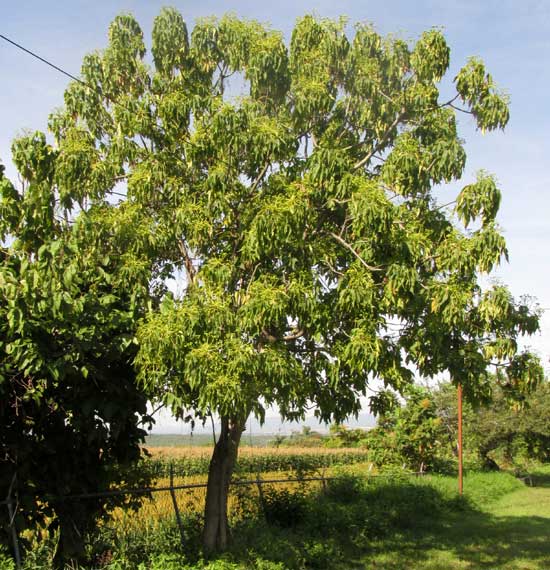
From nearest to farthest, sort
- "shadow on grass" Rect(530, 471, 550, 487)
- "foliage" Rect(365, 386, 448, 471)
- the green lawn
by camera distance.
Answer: the green lawn → "foliage" Rect(365, 386, 448, 471) → "shadow on grass" Rect(530, 471, 550, 487)

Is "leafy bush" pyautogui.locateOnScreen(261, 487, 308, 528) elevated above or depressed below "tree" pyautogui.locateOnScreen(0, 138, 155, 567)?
below

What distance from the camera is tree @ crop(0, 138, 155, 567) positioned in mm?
7363

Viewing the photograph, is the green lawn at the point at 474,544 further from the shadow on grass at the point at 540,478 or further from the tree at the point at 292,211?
the shadow on grass at the point at 540,478

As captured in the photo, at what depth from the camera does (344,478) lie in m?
18.3

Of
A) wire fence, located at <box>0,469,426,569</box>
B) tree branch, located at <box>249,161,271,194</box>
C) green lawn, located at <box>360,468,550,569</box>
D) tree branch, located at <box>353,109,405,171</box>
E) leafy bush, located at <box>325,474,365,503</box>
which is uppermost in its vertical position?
tree branch, located at <box>353,109,405,171</box>

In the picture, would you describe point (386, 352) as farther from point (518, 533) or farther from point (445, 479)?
point (445, 479)

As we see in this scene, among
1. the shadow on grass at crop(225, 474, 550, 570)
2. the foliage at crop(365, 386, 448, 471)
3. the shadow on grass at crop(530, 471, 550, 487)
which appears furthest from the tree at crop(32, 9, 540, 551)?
the shadow on grass at crop(530, 471, 550, 487)

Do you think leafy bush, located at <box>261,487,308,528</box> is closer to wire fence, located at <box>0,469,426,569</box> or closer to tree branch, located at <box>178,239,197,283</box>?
wire fence, located at <box>0,469,426,569</box>

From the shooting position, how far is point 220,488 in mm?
11180

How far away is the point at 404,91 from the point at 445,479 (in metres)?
17.4

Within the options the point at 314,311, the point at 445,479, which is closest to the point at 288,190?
the point at 314,311

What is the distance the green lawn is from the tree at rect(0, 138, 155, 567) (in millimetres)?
5336

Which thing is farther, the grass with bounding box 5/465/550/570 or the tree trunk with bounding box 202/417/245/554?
the tree trunk with bounding box 202/417/245/554

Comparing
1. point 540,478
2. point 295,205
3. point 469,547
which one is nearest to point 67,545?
point 295,205
